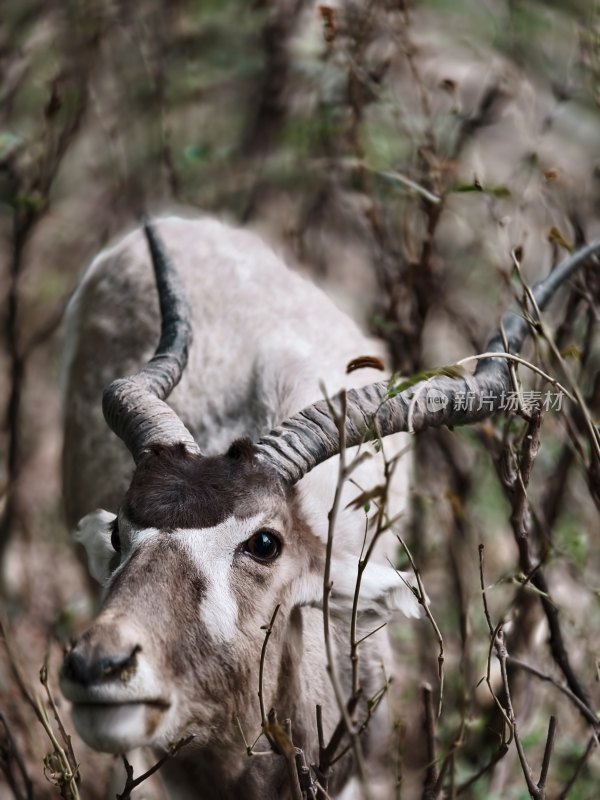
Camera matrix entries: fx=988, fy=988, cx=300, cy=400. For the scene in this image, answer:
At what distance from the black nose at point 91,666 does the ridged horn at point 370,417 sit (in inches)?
34.7

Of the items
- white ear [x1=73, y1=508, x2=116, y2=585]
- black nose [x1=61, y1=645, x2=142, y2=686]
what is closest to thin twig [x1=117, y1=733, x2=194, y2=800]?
black nose [x1=61, y1=645, x2=142, y2=686]

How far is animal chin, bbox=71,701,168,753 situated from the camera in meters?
2.65

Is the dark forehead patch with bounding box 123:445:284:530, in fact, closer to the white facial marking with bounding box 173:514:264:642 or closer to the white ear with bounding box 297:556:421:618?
the white facial marking with bounding box 173:514:264:642

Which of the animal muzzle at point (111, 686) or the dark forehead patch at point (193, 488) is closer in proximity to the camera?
the animal muzzle at point (111, 686)

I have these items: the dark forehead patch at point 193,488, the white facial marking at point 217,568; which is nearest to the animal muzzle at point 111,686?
the white facial marking at point 217,568

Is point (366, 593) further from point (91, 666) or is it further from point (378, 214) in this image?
point (378, 214)

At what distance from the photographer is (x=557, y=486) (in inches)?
199

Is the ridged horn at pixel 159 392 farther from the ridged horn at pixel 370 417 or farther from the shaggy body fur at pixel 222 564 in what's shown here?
the ridged horn at pixel 370 417

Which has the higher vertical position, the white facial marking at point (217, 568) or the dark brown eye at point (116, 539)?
the dark brown eye at point (116, 539)

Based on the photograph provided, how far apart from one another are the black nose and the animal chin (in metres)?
0.10

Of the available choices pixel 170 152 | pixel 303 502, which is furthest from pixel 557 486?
pixel 170 152

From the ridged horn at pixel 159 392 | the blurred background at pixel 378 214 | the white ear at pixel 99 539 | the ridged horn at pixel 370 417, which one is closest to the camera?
the ridged horn at pixel 370 417

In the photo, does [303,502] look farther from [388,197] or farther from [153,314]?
[388,197]

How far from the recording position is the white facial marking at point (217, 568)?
2955 millimetres
